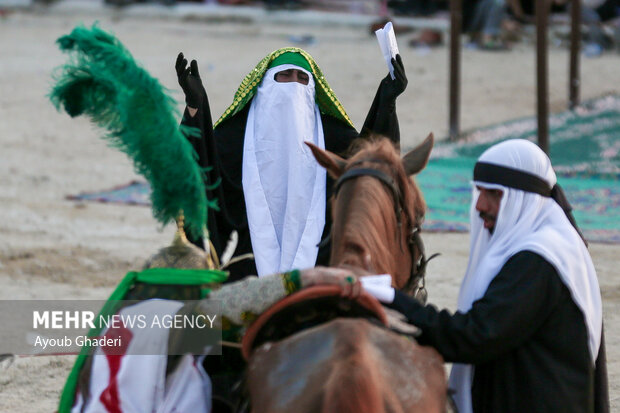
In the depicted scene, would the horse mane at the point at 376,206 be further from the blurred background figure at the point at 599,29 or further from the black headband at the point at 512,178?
the blurred background figure at the point at 599,29

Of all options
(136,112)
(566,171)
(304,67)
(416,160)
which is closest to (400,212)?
(416,160)

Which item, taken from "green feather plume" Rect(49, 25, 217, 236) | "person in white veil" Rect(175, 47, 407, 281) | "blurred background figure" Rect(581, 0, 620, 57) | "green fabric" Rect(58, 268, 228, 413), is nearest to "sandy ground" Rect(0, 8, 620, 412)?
"green feather plume" Rect(49, 25, 217, 236)

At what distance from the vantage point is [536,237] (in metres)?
3.05

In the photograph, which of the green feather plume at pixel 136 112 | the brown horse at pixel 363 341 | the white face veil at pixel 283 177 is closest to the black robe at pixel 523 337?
the brown horse at pixel 363 341

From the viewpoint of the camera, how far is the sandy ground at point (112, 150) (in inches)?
283

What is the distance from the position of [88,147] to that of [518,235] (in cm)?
986

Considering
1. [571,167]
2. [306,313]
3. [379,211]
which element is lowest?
[571,167]

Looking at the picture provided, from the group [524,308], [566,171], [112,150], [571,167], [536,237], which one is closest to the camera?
[524,308]

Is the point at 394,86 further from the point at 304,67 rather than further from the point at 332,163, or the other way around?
the point at 332,163

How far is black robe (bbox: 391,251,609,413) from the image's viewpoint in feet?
9.71

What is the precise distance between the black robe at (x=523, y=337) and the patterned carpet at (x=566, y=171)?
5135 mm

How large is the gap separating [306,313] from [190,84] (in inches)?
67.8

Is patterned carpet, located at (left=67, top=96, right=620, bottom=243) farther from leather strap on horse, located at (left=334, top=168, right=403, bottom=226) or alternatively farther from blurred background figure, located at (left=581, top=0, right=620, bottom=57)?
leather strap on horse, located at (left=334, top=168, right=403, bottom=226)

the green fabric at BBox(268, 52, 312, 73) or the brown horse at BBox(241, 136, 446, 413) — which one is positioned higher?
the green fabric at BBox(268, 52, 312, 73)
